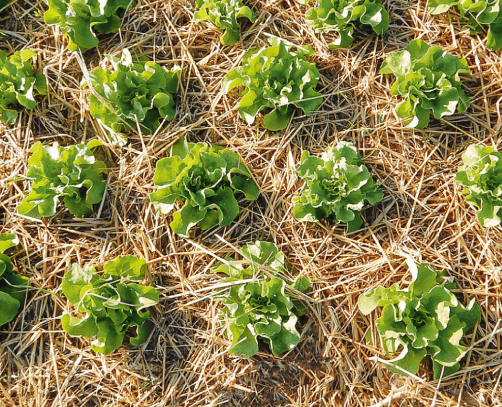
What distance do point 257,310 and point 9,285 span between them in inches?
66.4

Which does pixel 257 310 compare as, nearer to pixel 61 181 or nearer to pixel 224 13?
pixel 61 181

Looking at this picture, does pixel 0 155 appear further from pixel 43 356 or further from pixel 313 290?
pixel 313 290

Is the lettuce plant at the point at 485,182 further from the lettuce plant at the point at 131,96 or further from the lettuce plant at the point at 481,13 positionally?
the lettuce plant at the point at 131,96

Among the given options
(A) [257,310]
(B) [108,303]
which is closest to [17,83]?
(B) [108,303]

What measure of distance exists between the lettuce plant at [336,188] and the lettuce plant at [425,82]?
474 mm

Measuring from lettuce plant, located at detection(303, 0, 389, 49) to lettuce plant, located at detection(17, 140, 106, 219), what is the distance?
70.9 inches

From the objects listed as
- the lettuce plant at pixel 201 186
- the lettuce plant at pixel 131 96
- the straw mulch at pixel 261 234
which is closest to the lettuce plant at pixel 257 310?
the straw mulch at pixel 261 234

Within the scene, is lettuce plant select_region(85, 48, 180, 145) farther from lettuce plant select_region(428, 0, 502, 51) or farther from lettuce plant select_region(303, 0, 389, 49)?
lettuce plant select_region(428, 0, 502, 51)

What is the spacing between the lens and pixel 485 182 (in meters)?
2.72

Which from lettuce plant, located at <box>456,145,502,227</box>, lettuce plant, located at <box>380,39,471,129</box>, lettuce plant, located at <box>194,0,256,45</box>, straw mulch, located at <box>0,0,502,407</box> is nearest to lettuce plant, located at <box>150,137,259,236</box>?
straw mulch, located at <box>0,0,502,407</box>

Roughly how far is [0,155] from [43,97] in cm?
52

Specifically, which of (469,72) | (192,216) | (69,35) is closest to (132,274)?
(192,216)

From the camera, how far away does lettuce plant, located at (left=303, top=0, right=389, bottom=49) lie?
2.98 metres

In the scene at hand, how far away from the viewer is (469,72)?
Answer: 2.96 meters
